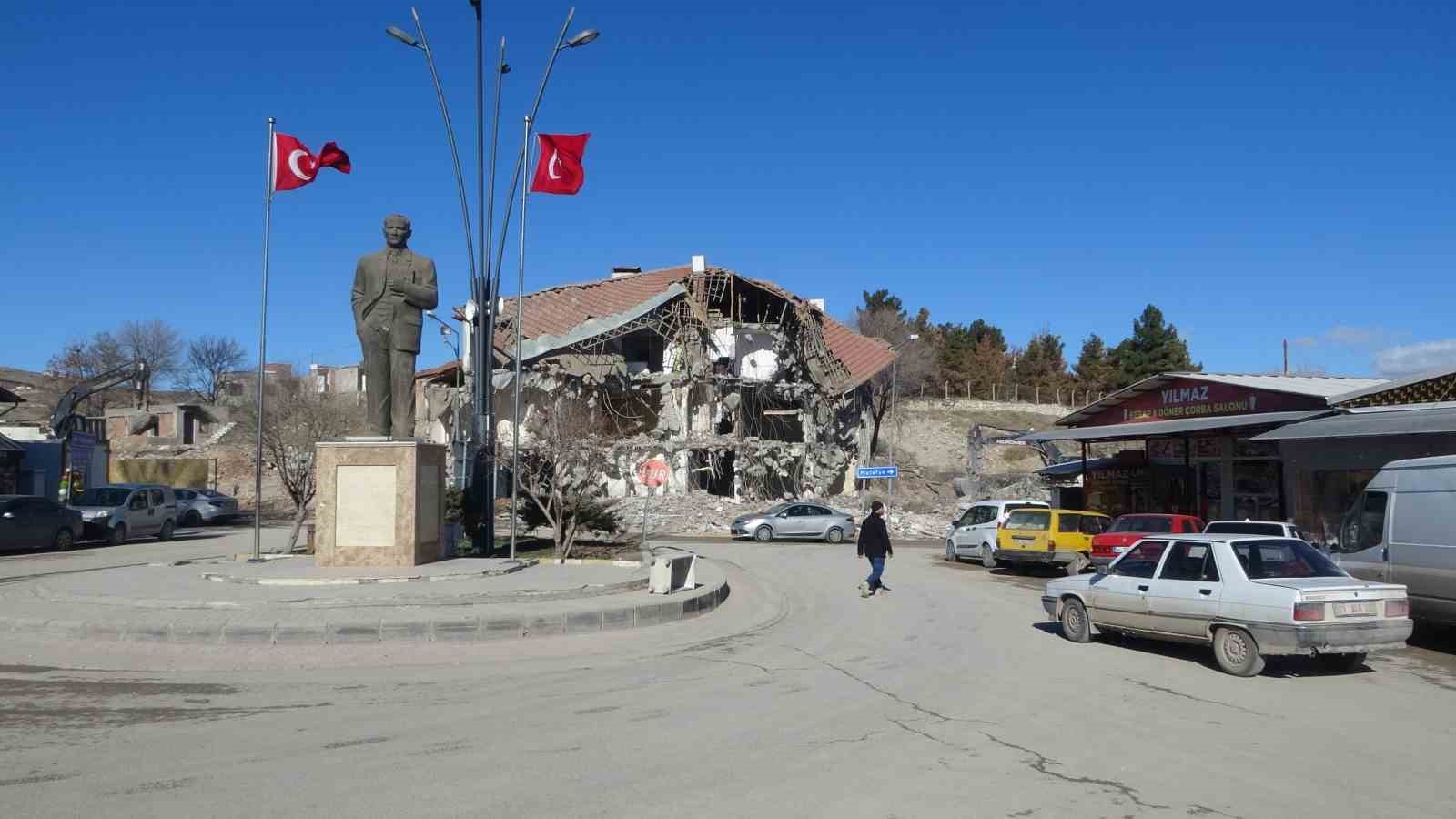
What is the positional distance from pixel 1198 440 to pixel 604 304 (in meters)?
27.7

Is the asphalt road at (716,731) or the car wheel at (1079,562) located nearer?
the asphalt road at (716,731)

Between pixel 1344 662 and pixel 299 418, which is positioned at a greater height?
pixel 299 418

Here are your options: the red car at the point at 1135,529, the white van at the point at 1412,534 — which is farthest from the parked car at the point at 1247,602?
the red car at the point at 1135,529

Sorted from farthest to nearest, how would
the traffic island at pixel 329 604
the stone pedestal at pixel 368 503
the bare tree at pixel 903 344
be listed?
the bare tree at pixel 903 344 → the stone pedestal at pixel 368 503 → the traffic island at pixel 329 604

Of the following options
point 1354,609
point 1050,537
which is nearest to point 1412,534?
point 1354,609

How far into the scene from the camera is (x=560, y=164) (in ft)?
71.4

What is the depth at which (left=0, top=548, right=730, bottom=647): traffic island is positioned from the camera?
11.5 meters

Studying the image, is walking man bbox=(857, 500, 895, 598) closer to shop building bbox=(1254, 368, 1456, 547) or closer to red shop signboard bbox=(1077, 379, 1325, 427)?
shop building bbox=(1254, 368, 1456, 547)

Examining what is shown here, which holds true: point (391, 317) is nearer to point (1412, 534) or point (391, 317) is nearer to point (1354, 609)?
point (1354, 609)

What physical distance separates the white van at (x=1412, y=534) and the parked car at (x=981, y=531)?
11675mm

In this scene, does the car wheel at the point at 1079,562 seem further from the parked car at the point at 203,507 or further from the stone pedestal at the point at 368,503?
the parked car at the point at 203,507

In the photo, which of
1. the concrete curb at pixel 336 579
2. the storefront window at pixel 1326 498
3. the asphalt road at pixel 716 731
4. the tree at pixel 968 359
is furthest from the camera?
the tree at pixel 968 359

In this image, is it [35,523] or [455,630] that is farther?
[35,523]

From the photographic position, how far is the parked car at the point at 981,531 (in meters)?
25.8
